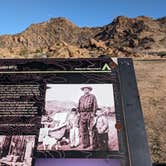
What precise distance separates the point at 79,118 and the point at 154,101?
2.99m

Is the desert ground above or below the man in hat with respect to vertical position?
above

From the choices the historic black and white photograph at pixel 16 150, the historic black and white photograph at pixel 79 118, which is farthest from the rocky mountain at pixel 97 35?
the historic black and white photograph at pixel 16 150

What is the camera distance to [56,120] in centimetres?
409

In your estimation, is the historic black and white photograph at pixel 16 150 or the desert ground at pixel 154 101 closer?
the historic black and white photograph at pixel 16 150

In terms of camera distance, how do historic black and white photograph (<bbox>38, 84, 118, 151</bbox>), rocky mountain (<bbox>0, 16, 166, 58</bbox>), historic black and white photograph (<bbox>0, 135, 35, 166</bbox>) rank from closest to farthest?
historic black and white photograph (<bbox>0, 135, 35, 166</bbox>) → historic black and white photograph (<bbox>38, 84, 118, 151</bbox>) → rocky mountain (<bbox>0, 16, 166, 58</bbox>)

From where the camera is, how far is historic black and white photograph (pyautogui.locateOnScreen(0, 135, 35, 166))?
365 cm

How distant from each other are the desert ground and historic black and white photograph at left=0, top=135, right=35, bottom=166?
1.94 m

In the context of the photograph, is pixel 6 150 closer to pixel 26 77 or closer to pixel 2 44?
pixel 26 77

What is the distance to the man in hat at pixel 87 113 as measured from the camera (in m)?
3.83

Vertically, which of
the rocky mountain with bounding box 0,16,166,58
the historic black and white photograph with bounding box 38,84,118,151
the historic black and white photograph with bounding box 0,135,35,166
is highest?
the rocky mountain with bounding box 0,16,166,58

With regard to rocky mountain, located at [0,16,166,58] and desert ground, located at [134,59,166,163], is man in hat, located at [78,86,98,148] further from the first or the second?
rocky mountain, located at [0,16,166,58]

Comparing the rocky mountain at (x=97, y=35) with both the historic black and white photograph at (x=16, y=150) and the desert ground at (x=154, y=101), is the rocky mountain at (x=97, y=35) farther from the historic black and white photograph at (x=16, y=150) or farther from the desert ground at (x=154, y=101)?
the historic black and white photograph at (x=16, y=150)

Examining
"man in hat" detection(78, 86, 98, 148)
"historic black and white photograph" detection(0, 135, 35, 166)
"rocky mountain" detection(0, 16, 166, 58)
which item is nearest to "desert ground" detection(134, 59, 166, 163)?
"man in hat" detection(78, 86, 98, 148)

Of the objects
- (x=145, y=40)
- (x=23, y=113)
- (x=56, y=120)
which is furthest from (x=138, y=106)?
(x=145, y=40)
